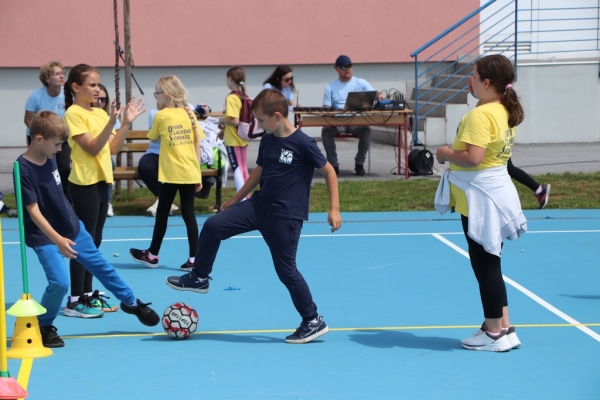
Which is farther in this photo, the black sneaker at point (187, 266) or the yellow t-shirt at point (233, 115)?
the yellow t-shirt at point (233, 115)

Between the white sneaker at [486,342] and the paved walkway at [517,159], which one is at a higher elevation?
the paved walkway at [517,159]

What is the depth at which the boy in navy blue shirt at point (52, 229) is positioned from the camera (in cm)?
606

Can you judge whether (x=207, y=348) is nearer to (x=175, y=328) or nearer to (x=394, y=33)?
(x=175, y=328)

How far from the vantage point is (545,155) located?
18016 mm

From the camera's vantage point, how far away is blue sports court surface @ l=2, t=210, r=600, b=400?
5375 millimetres

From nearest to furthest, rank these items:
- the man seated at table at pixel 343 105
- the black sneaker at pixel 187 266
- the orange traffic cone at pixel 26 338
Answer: the orange traffic cone at pixel 26 338
the black sneaker at pixel 187 266
the man seated at table at pixel 343 105

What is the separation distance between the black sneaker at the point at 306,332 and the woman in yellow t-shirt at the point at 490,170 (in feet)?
3.25

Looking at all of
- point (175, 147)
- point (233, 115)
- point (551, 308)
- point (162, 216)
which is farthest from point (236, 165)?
point (551, 308)

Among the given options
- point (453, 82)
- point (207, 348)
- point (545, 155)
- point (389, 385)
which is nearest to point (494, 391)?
point (389, 385)

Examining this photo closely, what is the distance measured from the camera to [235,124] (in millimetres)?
12227

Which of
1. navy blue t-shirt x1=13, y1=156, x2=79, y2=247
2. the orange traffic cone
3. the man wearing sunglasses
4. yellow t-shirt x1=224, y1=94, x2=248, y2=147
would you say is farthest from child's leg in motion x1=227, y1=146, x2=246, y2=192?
the orange traffic cone

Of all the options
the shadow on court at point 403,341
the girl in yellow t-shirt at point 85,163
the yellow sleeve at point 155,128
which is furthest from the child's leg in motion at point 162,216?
the shadow on court at point 403,341

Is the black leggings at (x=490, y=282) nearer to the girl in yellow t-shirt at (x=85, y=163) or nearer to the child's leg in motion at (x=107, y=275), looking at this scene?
the child's leg in motion at (x=107, y=275)

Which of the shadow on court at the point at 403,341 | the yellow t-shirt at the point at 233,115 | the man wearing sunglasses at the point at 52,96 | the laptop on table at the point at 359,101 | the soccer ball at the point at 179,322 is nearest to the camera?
the shadow on court at the point at 403,341
